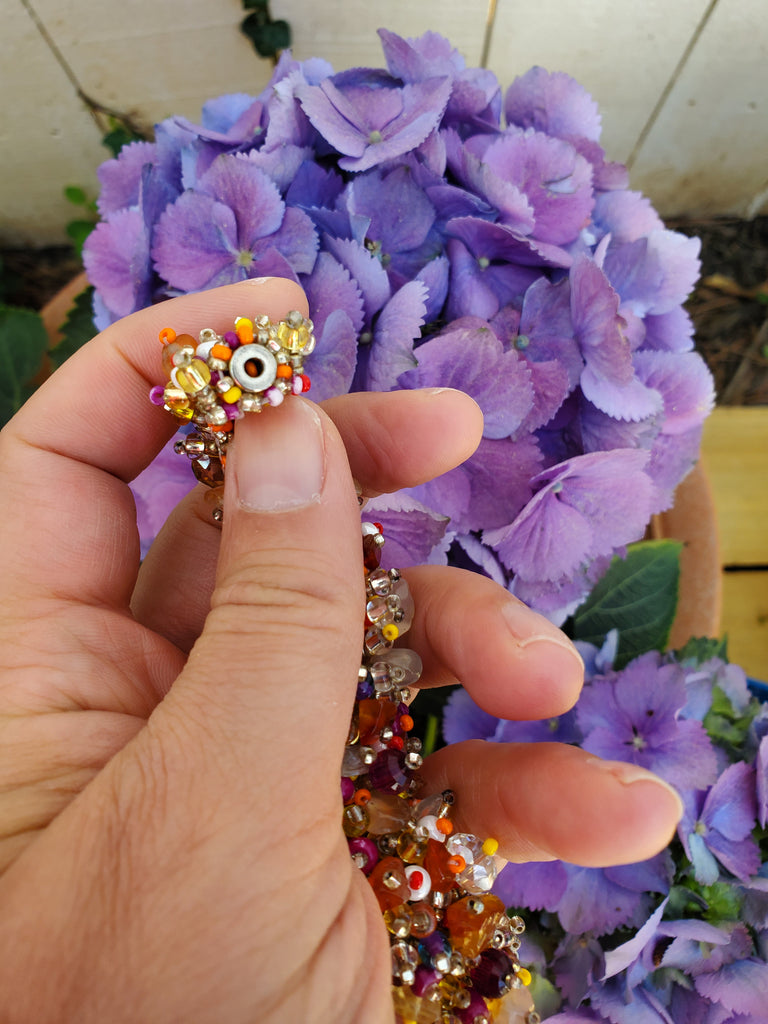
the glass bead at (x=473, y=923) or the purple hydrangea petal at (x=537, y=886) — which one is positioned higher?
the glass bead at (x=473, y=923)

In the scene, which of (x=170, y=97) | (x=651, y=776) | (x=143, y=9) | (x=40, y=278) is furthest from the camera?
(x=40, y=278)

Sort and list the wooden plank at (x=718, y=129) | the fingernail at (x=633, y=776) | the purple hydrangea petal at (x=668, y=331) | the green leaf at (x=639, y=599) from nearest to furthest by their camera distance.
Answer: the fingernail at (x=633, y=776)
the purple hydrangea petal at (x=668, y=331)
the green leaf at (x=639, y=599)
the wooden plank at (x=718, y=129)

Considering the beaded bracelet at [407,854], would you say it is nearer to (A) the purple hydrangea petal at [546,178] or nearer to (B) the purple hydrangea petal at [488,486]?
(B) the purple hydrangea petal at [488,486]

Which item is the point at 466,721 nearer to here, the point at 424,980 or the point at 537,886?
the point at 537,886

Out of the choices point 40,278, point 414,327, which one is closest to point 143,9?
point 40,278

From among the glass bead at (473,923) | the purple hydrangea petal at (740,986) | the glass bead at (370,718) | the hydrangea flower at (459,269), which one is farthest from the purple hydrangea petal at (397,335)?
the purple hydrangea petal at (740,986)

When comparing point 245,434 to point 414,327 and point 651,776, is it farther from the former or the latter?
point 651,776

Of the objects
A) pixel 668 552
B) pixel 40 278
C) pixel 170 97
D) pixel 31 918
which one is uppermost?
pixel 170 97
